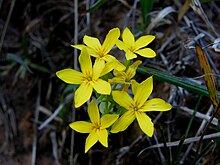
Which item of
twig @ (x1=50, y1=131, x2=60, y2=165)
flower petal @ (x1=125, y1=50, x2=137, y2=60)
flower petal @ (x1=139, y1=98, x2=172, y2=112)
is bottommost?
twig @ (x1=50, y1=131, x2=60, y2=165)

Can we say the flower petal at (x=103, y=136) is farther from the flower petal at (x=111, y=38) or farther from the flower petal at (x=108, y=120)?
the flower petal at (x=111, y=38)

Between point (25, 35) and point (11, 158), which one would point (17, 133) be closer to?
point (11, 158)


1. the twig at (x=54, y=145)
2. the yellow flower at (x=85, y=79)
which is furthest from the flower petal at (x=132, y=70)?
the twig at (x=54, y=145)

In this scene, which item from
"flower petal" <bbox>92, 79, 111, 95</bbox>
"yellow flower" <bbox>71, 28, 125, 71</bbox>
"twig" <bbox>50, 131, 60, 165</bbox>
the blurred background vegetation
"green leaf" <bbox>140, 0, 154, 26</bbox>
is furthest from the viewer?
"twig" <bbox>50, 131, 60, 165</bbox>

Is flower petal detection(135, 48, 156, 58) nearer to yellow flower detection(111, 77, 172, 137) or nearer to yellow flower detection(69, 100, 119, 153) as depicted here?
yellow flower detection(111, 77, 172, 137)

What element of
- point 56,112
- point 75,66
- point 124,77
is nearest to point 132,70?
point 124,77

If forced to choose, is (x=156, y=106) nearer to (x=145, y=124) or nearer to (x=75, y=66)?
(x=145, y=124)

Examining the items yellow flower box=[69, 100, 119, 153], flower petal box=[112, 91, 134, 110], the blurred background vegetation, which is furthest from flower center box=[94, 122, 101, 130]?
the blurred background vegetation
